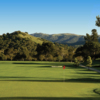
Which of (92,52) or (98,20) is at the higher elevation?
(98,20)

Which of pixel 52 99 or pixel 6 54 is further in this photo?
pixel 6 54

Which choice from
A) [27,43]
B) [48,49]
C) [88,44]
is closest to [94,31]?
[88,44]

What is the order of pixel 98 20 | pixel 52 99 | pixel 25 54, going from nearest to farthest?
1. pixel 52 99
2. pixel 98 20
3. pixel 25 54

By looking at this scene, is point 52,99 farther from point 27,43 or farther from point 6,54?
point 27,43

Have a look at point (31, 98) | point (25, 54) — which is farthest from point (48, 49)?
point (31, 98)

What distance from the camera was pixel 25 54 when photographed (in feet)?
392

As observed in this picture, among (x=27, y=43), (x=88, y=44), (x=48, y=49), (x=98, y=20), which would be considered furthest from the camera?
(x=27, y=43)

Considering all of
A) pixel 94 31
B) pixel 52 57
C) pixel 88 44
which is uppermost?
pixel 94 31

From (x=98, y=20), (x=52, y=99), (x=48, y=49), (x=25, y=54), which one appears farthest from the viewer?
(x=25, y=54)

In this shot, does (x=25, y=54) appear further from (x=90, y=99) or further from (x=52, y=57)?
(x=90, y=99)

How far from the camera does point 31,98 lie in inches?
464

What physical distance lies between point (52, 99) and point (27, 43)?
588ft

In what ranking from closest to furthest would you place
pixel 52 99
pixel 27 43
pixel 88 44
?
pixel 52 99, pixel 88 44, pixel 27 43

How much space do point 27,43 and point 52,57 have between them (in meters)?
81.5
